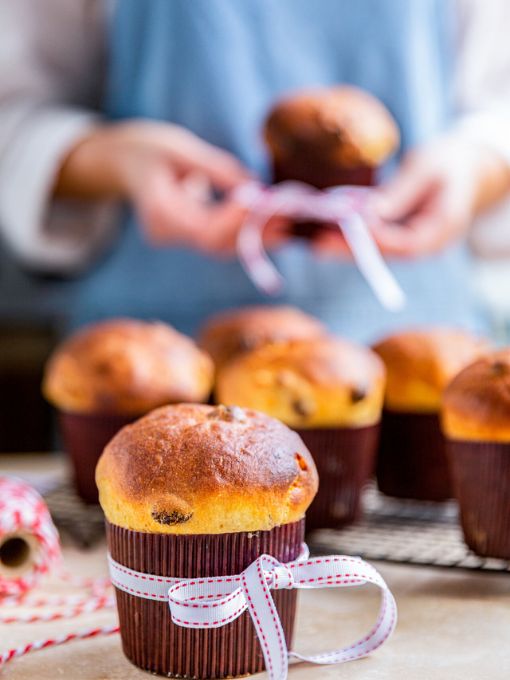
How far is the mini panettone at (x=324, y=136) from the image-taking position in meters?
1.69

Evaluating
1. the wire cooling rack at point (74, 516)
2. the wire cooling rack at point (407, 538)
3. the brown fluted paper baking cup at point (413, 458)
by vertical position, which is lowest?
the wire cooling rack at point (74, 516)

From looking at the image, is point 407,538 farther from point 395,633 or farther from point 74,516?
point 74,516

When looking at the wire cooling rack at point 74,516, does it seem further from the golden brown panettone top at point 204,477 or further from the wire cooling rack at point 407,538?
the golden brown panettone top at point 204,477

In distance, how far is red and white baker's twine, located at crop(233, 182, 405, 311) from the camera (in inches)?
67.6

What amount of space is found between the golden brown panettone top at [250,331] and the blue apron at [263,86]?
31 cm

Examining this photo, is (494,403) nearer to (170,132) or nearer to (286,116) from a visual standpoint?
(286,116)

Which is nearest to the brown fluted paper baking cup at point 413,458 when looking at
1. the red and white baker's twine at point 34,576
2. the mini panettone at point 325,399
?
the mini panettone at point 325,399

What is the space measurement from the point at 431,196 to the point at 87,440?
32.2 inches

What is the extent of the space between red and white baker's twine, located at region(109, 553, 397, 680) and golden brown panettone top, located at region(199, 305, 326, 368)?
67 cm

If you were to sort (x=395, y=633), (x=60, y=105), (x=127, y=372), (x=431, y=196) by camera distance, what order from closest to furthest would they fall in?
(x=395, y=633), (x=127, y=372), (x=431, y=196), (x=60, y=105)

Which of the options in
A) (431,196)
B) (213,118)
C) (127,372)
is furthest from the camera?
A: (213,118)

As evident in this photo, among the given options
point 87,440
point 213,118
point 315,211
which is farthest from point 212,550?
point 213,118

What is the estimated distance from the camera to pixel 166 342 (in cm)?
163

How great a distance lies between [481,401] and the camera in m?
1.27
